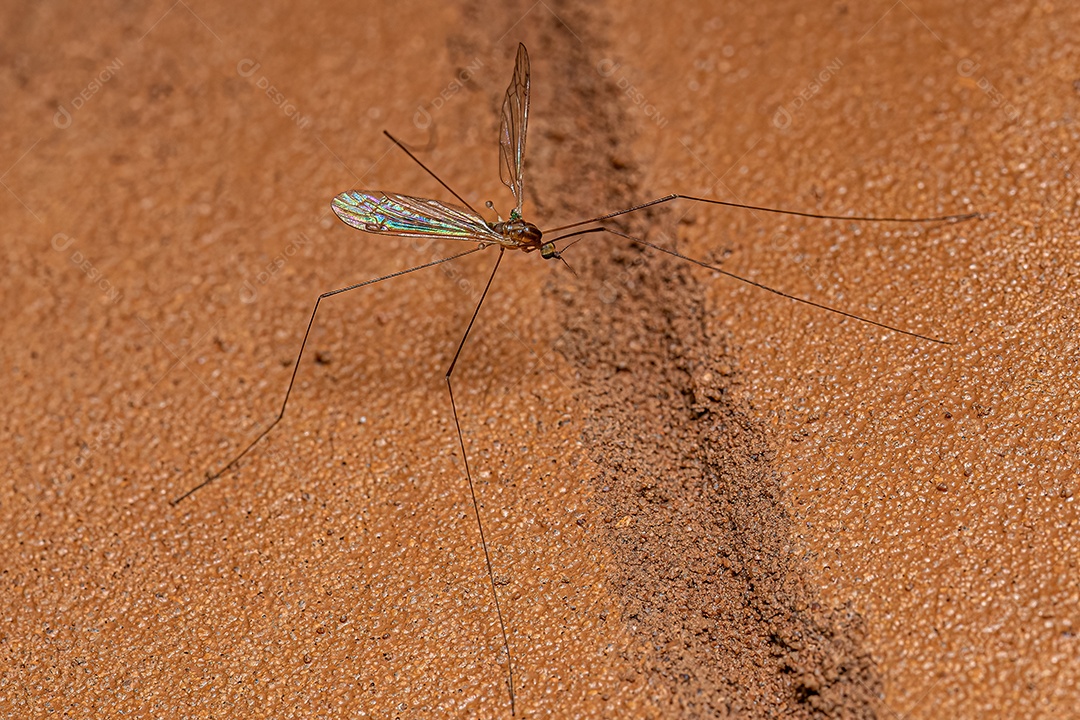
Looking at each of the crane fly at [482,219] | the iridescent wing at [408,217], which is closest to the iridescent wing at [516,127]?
the crane fly at [482,219]

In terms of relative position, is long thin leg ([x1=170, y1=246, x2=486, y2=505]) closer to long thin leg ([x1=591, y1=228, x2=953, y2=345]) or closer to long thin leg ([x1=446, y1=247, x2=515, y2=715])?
long thin leg ([x1=446, y1=247, x2=515, y2=715])

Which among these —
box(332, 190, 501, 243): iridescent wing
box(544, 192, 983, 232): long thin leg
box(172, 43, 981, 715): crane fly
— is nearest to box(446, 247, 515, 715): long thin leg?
box(172, 43, 981, 715): crane fly

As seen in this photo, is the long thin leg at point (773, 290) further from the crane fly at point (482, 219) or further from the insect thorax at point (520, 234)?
the insect thorax at point (520, 234)

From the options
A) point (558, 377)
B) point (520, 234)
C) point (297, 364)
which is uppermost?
point (520, 234)

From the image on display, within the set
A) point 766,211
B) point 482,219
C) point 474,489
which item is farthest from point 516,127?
point 474,489

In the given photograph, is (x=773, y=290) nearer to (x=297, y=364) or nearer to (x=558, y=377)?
(x=558, y=377)

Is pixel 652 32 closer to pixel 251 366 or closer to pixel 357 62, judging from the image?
pixel 357 62
